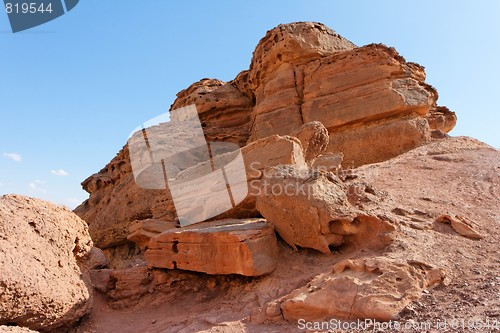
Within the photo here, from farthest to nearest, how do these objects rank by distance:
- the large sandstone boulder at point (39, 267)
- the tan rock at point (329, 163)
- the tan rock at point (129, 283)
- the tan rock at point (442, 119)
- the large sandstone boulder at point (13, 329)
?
the tan rock at point (442, 119) < the tan rock at point (329, 163) < the tan rock at point (129, 283) < the large sandstone boulder at point (39, 267) < the large sandstone boulder at point (13, 329)

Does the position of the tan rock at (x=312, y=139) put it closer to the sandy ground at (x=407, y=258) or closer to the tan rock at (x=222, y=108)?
the sandy ground at (x=407, y=258)

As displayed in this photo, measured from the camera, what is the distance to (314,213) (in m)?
4.97

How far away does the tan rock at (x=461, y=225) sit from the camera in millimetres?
4858

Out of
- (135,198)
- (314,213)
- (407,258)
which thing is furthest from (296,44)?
(407,258)

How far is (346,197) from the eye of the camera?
5.36 m

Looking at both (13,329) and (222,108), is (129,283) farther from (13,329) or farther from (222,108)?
(222,108)

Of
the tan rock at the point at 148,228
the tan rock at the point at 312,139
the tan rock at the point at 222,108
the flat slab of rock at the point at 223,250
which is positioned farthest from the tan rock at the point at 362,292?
the tan rock at the point at 222,108

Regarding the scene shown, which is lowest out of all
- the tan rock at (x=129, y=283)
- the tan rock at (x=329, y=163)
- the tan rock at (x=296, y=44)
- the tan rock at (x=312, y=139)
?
the tan rock at (x=129, y=283)

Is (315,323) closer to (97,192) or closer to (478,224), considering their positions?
(478,224)

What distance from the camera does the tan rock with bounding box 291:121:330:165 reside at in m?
9.16

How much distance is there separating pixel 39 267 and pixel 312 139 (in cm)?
711

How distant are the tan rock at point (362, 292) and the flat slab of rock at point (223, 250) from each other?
40.8 inches

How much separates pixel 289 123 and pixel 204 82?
9.29 meters

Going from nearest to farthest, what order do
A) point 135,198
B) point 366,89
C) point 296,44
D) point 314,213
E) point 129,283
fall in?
point 314,213 → point 129,283 → point 366,89 → point 135,198 → point 296,44
